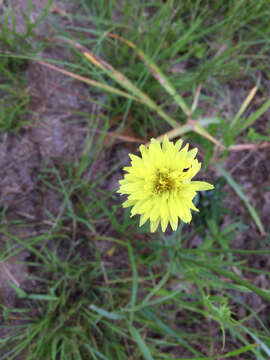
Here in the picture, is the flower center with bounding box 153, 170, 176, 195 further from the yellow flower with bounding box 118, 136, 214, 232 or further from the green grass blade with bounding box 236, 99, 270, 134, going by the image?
the green grass blade with bounding box 236, 99, 270, 134

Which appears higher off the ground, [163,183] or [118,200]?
[118,200]

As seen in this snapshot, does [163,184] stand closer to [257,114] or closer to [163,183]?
[163,183]

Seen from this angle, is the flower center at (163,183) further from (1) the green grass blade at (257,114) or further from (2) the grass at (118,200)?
(1) the green grass blade at (257,114)

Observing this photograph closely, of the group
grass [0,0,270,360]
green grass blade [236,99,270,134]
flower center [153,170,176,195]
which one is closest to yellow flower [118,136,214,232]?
flower center [153,170,176,195]

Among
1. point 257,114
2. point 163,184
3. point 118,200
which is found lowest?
point 163,184

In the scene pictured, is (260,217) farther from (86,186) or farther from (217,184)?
(86,186)

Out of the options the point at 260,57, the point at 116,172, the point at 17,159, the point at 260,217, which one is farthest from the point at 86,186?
the point at 260,57

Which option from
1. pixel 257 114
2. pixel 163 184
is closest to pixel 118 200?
pixel 163 184
